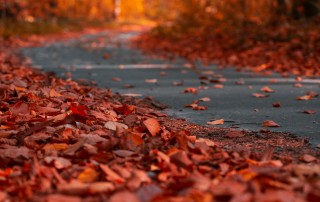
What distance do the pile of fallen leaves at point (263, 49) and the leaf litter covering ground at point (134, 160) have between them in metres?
5.23

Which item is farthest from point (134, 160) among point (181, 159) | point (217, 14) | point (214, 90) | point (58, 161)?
point (217, 14)

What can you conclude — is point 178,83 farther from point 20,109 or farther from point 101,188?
point 101,188

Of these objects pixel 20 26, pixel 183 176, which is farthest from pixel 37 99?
pixel 20 26

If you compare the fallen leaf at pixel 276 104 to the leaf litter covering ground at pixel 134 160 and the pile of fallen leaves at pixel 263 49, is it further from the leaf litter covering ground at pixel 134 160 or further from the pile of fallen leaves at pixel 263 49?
the pile of fallen leaves at pixel 263 49

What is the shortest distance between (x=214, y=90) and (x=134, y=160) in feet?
13.2

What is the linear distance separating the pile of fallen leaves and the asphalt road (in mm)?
809

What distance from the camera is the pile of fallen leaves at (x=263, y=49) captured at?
32.3ft

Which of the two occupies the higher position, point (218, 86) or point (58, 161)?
point (58, 161)

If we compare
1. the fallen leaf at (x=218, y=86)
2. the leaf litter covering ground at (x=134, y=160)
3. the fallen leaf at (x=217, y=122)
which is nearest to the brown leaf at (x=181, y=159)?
the leaf litter covering ground at (x=134, y=160)

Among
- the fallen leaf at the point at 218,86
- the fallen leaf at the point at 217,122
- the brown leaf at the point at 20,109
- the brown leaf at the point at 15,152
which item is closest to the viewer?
the brown leaf at the point at 15,152

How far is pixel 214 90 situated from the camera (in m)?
6.93

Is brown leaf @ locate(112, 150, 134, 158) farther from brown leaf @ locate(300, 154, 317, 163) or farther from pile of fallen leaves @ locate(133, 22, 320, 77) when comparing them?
pile of fallen leaves @ locate(133, 22, 320, 77)

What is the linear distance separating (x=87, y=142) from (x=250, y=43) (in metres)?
9.52

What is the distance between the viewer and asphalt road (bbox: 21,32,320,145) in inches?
189
